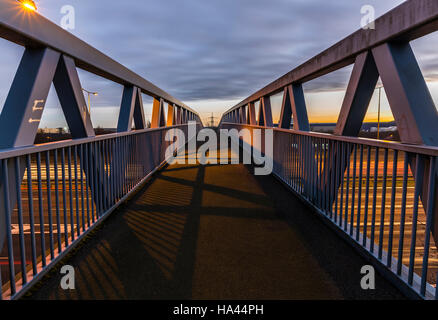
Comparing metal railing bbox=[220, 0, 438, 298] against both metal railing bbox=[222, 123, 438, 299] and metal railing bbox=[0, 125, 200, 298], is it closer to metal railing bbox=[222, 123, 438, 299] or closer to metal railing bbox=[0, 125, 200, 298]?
metal railing bbox=[222, 123, 438, 299]

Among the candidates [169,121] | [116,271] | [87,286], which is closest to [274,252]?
[116,271]

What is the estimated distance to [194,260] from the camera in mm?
2891

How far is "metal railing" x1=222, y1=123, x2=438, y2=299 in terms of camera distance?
2.17 metres

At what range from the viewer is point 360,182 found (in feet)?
9.77

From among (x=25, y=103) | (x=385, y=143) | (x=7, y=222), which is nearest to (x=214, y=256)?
(x=7, y=222)

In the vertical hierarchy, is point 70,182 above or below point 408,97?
below

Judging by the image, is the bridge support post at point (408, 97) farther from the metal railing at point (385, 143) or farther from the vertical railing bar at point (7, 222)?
the vertical railing bar at point (7, 222)

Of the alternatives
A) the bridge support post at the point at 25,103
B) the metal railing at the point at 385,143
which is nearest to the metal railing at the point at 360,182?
the metal railing at the point at 385,143

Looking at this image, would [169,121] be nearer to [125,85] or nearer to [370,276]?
[125,85]

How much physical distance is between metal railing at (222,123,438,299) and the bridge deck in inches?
8.2

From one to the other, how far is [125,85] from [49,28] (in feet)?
11.3

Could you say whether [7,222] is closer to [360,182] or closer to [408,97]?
[360,182]

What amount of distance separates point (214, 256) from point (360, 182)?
67.8 inches

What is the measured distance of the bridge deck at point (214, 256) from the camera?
2373mm
